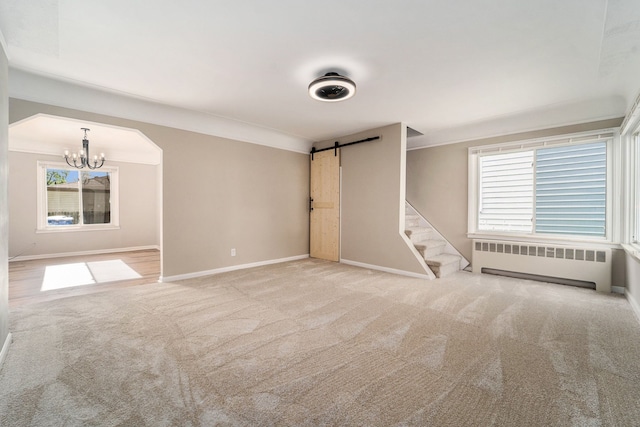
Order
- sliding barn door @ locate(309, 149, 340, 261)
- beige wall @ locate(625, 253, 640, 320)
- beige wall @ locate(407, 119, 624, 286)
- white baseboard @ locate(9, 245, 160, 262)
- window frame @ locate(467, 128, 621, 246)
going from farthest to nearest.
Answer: white baseboard @ locate(9, 245, 160, 262) < sliding barn door @ locate(309, 149, 340, 261) < beige wall @ locate(407, 119, 624, 286) < window frame @ locate(467, 128, 621, 246) < beige wall @ locate(625, 253, 640, 320)

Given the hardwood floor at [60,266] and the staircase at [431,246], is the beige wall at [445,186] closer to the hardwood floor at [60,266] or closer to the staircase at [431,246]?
the staircase at [431,246]

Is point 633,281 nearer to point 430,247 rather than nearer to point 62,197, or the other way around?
point 430,247

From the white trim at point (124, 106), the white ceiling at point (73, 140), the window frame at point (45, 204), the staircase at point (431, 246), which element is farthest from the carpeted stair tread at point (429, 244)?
the window frame at point (45, 204)

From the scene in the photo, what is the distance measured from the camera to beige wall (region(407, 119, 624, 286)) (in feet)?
16.2

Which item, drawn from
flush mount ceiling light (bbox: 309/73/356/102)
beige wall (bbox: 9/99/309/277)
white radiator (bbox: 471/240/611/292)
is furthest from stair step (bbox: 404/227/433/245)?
flush mount ceiling light (bbox: 309/73/356/102)

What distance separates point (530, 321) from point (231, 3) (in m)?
3.85

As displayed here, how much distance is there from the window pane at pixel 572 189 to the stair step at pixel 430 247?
1.50 m

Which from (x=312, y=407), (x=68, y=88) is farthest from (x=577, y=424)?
(x=68, y=88)

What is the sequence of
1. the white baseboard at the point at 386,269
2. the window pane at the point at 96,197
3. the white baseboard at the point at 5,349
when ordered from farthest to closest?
the window pane at the point at 96,197 → the white baseboard at the point at 386,269 → the white baseboard at the point at 5,349

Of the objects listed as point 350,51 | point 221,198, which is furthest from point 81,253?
point 350,51

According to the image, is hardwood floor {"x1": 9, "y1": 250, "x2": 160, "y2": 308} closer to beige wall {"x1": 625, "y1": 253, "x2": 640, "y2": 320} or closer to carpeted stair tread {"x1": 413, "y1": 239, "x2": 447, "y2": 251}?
carpeted stair tread {"x1": 413, "y1": 239, "x2": 447, "y2": 251}

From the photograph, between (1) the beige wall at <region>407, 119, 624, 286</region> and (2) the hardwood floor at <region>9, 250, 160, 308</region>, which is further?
(1) the beige wall at <region>407, 119, 624, 286</region>

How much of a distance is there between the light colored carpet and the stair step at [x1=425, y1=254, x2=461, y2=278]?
0.91 metres

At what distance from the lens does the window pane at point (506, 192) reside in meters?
4.37
